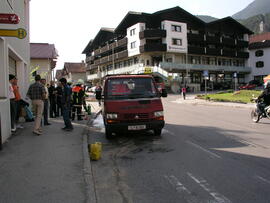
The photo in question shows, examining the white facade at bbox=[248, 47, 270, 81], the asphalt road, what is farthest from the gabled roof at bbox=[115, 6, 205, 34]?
the asphalt road

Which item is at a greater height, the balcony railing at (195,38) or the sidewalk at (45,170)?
the balcony railing at (195,38)

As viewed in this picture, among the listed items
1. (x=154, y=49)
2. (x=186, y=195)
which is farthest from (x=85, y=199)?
(x=154, y=49)

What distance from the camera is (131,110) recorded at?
25.5ft

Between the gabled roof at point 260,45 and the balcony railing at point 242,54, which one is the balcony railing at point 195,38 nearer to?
the balcony railing at point 242,54

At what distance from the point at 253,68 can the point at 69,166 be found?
69.0m

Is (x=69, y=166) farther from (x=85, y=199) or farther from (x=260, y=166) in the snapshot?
(x=260, y=166)

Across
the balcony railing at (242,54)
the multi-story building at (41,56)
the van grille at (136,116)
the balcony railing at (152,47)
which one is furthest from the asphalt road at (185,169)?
the balcony railing at (242,54)

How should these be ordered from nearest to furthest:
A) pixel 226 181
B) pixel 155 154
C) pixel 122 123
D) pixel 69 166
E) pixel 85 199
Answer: pixel 85 199 < pixel 226 181 < pixel 69 166 < pixel 155 154 < pixel 122 123

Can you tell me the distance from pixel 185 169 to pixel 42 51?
101 ft

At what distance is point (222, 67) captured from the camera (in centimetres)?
5984

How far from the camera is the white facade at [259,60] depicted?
208ft

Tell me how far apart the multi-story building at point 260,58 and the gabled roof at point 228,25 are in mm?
4337

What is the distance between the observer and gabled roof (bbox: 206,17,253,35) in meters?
59.4

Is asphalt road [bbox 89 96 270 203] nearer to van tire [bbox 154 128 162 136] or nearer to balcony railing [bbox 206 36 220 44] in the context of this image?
van tire [bbox 154 128 162 136]
